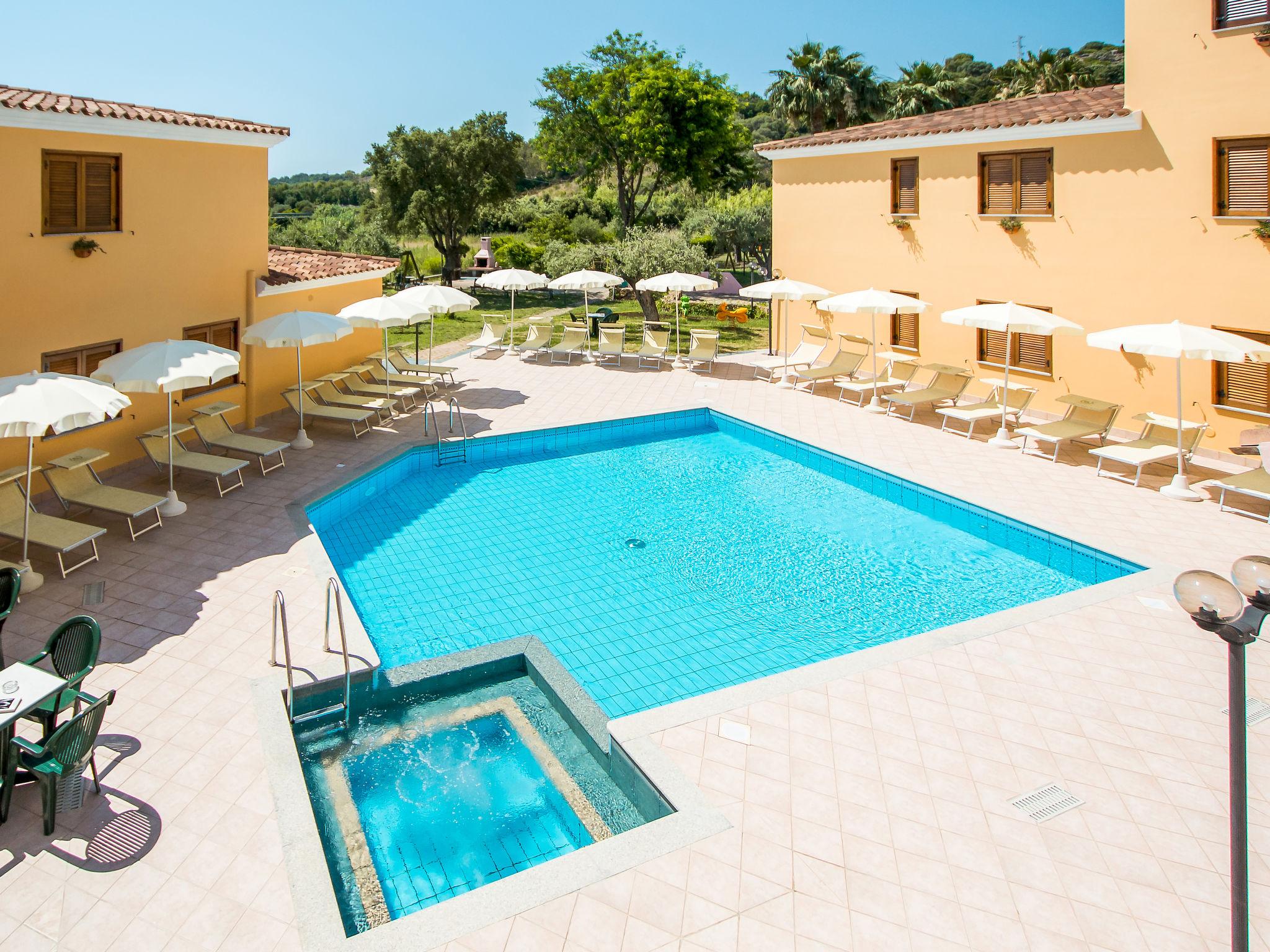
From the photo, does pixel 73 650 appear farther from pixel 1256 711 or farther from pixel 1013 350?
pixel 1013 350

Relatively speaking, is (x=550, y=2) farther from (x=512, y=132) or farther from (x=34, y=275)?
(x=34, y=275)

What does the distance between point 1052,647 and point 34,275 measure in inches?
491

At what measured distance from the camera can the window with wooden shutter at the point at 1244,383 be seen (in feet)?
41.9

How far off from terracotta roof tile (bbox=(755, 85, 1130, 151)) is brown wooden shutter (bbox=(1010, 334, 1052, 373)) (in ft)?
12.2

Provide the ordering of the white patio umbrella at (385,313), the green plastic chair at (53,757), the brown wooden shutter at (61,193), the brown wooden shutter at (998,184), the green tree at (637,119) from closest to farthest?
the green plastic chair at (53,757), the brown wooden shutter at (61,193), the white patio umbrella at (385,313), the brown wooden shutter at (998,184), the green tree at (637,119)

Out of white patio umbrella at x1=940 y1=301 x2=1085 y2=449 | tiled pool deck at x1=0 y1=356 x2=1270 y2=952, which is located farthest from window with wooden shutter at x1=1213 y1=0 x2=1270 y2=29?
tiled pool deck at x1=0 y1=356 x2=1270 y2=952

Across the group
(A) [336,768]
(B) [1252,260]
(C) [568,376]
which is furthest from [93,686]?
(B) [1252,260]

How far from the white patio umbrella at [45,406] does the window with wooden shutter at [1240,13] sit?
15.4 m

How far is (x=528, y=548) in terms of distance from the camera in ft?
36.2

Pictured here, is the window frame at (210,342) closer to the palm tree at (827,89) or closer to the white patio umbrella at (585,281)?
the white patio umbrella at (585,281)

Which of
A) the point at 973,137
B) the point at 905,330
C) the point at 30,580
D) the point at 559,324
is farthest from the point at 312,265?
the point at 973,137

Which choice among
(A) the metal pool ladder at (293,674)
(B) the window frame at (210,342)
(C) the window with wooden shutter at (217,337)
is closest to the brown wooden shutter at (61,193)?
(B) the window frame at (210,342)

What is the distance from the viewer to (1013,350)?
1639cm

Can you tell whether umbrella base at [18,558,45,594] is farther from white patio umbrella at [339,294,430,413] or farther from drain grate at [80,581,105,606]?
white patio umbrella at [339,294,430,413]
